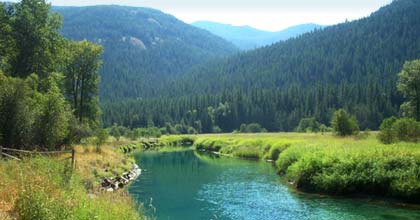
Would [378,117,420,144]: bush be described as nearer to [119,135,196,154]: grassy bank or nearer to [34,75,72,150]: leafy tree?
[34,75,72,150]: leafy tree

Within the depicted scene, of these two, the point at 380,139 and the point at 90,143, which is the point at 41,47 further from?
the point at 380,139

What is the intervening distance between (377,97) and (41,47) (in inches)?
4962

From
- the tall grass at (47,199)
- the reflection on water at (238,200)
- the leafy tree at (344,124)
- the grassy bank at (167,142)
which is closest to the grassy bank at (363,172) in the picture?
the reflection on water at (238,200)

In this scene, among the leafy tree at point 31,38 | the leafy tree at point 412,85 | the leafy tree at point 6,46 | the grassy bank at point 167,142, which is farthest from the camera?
the grassy bank at point 167,142

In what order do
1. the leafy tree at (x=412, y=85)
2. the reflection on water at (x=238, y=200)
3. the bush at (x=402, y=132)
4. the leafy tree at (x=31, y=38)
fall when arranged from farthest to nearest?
the leafy tree at (x=412, y=85)
the leafy tree at (x=31, y=38)
the bush at (x=402, y=132)
the reflection on water at (x=238, y=200)

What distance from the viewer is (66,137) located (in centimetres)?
4944

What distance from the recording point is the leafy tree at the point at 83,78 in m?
63.5

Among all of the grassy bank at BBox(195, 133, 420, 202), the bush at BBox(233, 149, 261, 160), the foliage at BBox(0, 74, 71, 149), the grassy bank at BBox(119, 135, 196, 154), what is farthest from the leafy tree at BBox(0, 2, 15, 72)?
the grassy bank at BBox(119, 135, 196, 154)

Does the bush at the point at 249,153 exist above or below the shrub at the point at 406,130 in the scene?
below

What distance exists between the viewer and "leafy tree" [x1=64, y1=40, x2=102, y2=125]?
6350cm

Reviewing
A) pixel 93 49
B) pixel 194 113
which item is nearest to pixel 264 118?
pixel 194 113

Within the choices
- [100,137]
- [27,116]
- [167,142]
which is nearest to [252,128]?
[167,142]

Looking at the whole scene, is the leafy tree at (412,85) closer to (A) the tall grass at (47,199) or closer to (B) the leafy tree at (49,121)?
Result: (B) the leafy tree at (49,121)

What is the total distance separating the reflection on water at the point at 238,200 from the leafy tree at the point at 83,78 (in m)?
17.5
